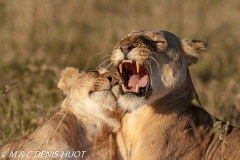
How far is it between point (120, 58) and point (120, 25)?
6327 mm

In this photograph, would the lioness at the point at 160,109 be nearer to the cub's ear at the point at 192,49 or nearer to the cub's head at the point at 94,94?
the cub's ear at the point at 192,49

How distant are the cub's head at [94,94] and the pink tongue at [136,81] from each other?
1.12 ft

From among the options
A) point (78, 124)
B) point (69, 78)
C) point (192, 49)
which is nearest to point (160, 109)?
point (192, 49)

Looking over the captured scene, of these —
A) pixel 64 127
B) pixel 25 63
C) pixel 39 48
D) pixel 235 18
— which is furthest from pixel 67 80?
pixel 235 18

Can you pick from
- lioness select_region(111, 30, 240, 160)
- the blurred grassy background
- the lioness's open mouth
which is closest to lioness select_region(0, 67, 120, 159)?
lioness select_region(111, 30, 240, 160)

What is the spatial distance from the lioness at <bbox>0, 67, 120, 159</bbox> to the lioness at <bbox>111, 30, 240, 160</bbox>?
0.17m

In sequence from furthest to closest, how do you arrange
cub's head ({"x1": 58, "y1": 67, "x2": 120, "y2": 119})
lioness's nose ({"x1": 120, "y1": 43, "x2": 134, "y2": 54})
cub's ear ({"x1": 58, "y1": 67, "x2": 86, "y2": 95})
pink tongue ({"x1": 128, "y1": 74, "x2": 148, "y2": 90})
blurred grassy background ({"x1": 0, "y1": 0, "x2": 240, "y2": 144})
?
blurred grassy background ({"x1": 0, "y1": 0, "x2": 240, "y2": 144})
cub's ear ({"x1": 58, "y1": 67, "x2": 86, "y2": 95})
cub's head ({"x1": 58, "y1": 67, "x2": 120, "y2": 119})
pink tongue ({"x1": 128, "y1": 74, "x2": 148, "y2": 90})
lioness's nose ({"x1": 120, "y1": 43, "x2": 134, "y2": 54})

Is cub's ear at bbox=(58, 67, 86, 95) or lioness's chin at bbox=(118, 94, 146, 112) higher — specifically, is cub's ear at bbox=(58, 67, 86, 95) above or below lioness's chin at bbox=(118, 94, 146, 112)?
below

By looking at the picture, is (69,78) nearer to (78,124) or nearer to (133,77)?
(78,124)

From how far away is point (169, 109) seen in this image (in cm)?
543

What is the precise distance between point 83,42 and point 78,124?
5257 mm

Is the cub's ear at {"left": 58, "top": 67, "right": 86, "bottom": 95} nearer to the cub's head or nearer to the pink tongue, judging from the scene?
the cub's head

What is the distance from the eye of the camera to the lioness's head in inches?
203

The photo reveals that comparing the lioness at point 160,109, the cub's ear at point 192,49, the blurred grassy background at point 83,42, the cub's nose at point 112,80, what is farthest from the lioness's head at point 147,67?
the blurred grassy background at point 83,42
